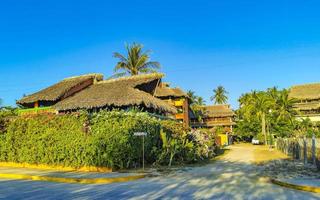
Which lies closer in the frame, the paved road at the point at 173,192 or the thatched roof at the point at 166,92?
the paved road at the point at 173,192

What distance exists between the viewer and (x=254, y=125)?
69.6m

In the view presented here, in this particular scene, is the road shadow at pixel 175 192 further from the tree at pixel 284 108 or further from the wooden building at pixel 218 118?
the wooden building at pixel 218 118

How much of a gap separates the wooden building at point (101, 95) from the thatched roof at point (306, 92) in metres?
52.3

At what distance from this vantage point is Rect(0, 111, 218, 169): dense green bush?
16.7m

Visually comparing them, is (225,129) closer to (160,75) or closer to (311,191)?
(160,75)

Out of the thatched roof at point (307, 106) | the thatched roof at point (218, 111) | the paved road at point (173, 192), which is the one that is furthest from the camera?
the thatched roof at point (218, 111)

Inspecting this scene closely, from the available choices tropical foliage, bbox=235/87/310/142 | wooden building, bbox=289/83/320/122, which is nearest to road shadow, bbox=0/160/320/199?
tropical foliage, bbox=235/87/310/142

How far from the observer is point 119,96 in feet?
86.9

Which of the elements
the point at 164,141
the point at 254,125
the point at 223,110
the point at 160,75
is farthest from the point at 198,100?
the point at 164,141

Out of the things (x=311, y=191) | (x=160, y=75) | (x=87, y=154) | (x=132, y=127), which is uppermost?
(x=160, y=75)

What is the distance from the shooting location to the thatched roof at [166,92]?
46.8 meters

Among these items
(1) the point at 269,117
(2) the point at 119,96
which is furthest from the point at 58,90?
(1) the point at 269,117

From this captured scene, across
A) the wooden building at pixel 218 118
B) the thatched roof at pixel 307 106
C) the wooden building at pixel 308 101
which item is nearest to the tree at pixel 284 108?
the wooden building at pixel 308 101

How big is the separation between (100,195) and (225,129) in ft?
203
